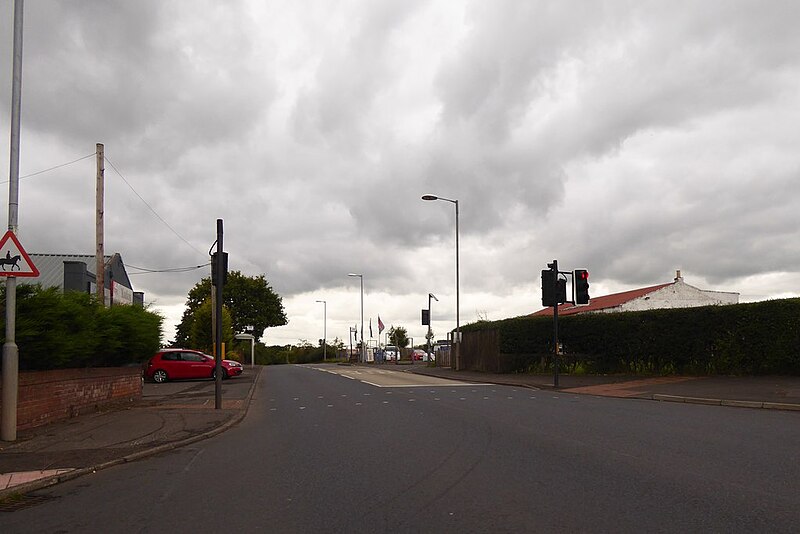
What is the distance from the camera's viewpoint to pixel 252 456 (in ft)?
34.4

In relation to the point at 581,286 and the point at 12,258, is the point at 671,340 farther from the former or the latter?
the point at 12,258

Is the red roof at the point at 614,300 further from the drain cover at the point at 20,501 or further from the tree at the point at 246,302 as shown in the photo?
the drain cover at the point at 20,501

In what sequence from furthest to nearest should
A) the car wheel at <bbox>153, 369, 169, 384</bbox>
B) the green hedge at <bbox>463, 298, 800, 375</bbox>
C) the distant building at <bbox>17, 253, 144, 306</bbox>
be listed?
the distant building at <bbox>17, 253, 144, 306</bbox> → the car wheel at <bbox>153, 369, 169, 384</bbox> → the green hedge at <bbox>463, 298, 800, 375</bbox>

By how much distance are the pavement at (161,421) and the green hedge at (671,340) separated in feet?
3.11

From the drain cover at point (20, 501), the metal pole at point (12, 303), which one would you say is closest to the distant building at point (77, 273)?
the metal pole at point (12, 303)

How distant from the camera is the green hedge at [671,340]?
22344 mm

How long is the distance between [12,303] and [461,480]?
760 cm

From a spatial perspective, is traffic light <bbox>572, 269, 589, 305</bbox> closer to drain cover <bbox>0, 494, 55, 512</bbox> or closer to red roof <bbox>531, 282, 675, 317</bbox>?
drain cover <bbox>0, 494, 55, 512</bbox>

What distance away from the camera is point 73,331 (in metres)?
14.8

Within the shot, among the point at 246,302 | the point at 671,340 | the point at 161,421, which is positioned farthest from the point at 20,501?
the point at 246,302

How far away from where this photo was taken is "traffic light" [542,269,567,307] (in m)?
23.5

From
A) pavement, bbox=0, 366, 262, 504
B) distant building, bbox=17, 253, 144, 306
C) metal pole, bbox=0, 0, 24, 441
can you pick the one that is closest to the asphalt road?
pavement, bbox=0, 366, 262, 504

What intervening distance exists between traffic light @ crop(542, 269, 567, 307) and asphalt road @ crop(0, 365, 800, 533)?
30.8ft

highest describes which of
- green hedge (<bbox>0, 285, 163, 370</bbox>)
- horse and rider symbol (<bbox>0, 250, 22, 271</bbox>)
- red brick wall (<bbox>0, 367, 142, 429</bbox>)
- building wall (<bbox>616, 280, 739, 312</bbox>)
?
building wall (<bbox>616, 280, 739, 312</bbox>)
